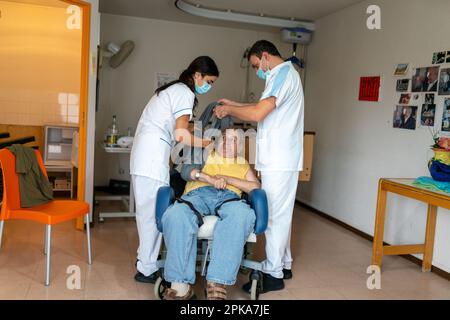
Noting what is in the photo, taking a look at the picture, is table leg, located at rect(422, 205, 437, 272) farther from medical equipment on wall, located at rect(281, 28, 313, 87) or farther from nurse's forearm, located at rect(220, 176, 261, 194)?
medical equipment on wall, located at rect(281, 28, 313, 87)

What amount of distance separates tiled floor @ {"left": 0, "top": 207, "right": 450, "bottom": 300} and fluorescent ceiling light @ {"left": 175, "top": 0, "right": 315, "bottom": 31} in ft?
7.69

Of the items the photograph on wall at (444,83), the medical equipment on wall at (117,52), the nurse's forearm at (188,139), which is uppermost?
the medical equipment on wall at (117,52)

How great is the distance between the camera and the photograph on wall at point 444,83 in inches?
124

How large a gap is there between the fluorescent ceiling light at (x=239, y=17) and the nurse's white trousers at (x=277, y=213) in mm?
2574

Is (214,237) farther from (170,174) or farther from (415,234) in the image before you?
(415,234)

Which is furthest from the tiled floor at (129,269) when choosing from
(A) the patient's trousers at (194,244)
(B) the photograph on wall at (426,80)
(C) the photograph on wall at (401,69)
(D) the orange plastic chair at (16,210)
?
(C) the photograph on wall at (401,69)

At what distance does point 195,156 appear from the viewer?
2.79 metres

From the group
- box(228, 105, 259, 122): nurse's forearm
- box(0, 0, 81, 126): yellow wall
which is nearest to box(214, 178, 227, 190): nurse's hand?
box(228, 105, 259, 122): nurse's forearm

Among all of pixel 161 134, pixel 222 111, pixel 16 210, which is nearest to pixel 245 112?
pixel 222 111

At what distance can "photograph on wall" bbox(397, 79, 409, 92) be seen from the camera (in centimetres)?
358

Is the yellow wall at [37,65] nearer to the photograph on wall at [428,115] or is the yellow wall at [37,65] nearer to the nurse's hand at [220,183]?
the nurse's hand at [220,183]

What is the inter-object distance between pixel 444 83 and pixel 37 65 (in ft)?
15.0

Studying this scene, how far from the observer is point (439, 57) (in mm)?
3246

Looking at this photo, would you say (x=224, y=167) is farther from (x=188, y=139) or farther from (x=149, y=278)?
(x=149, y=278)
